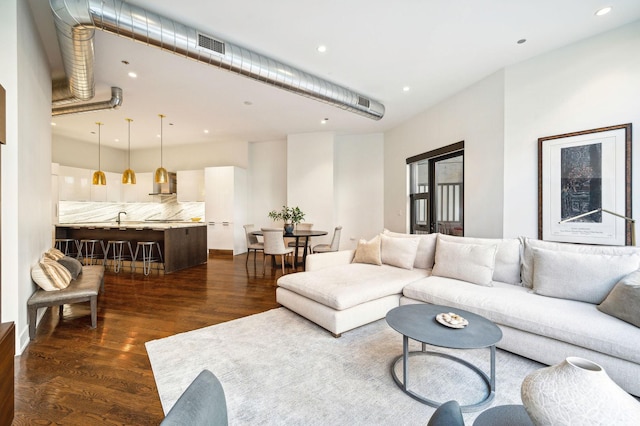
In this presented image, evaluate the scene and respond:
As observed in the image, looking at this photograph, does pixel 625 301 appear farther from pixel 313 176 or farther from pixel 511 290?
pixel 313 176

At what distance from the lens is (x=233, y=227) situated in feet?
25.6

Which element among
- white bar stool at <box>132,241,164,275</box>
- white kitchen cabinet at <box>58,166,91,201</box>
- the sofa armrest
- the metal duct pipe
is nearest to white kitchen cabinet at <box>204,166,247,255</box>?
white bar stool at <box>132,241,164,275</box>

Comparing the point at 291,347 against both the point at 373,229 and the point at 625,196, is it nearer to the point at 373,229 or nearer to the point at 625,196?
the point at 625,196

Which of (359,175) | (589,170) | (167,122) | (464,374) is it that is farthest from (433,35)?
(167,122)

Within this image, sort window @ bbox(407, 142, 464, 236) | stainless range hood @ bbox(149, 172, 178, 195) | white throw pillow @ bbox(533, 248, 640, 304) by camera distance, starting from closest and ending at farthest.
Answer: white throw pillow @ bbox(533, 248, 640, 304) → window @ bbox(407, 142, 464, 236) → stainless range hood @ bbox(149, 172, 178, 195)

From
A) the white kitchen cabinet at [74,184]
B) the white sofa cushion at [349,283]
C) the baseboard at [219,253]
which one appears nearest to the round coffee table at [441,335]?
the white sofa cushion at [349,283]

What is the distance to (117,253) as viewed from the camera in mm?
6098

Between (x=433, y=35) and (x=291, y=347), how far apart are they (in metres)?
3.65

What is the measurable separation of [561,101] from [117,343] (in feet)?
18.1

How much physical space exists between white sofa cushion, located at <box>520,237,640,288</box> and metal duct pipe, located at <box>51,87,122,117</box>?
20.2 ft

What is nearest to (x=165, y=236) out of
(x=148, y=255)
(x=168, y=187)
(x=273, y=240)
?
(x=148, y=255)

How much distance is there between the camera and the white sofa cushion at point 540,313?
6.28ft

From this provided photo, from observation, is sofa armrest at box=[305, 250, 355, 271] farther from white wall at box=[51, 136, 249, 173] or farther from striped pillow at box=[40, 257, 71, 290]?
white wall at box=[51, 136, 249, 173]

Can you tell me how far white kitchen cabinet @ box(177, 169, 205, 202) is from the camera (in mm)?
8328
